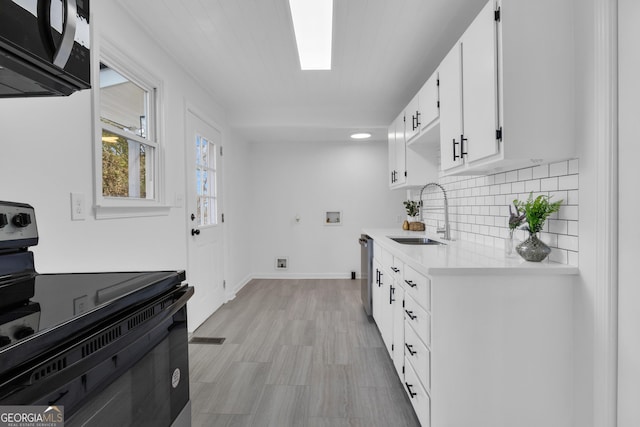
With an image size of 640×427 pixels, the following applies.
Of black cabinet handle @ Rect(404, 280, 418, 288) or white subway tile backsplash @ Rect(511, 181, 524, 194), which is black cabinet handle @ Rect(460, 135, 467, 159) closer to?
white subway tile backsplash @ Rect(511, 181, 524, 194)

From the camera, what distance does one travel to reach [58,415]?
1.70ft

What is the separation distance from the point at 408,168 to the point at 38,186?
2779 mm

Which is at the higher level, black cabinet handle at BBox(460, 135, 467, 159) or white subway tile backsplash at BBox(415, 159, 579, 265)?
black cabinet handle at BBox(460, 135, 467, 159)

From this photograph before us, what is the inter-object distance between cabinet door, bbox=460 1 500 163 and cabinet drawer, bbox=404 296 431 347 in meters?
0.83

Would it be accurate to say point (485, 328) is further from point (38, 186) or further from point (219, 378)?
point (38, 186)

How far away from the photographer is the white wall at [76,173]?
4.61ft

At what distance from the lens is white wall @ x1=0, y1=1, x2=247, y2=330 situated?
140 cm

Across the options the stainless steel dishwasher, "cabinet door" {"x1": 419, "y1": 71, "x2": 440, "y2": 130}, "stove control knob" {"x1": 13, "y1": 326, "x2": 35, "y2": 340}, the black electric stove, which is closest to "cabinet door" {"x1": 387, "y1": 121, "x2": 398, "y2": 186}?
the stainless steel dishwasher

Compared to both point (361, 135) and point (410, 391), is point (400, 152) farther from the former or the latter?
point (410, 391)

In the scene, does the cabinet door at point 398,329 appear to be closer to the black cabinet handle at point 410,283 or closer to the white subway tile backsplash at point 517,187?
the black cabinet handle at point 410,283

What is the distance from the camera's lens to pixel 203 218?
350cm

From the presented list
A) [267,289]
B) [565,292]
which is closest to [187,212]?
[267,289]

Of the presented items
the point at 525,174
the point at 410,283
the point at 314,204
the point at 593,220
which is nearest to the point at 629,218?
the point at 593,220

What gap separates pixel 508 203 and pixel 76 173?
2410 mm
